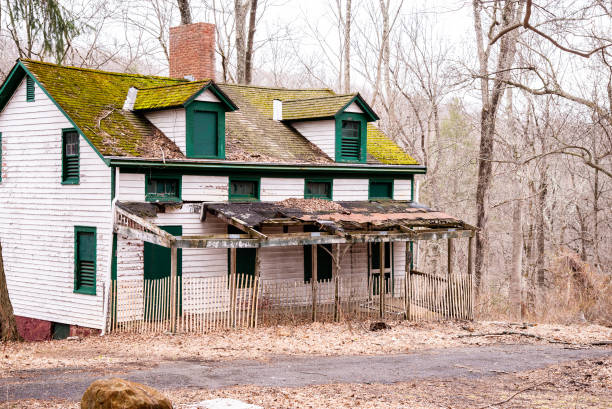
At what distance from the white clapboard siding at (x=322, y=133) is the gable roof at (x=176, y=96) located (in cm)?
441

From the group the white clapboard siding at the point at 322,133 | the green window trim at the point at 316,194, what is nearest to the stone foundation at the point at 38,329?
the green window trim at the point at 316,194

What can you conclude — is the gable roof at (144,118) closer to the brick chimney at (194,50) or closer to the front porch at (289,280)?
the brick chimney at (194,50)

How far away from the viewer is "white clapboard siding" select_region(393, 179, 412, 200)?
25.9m

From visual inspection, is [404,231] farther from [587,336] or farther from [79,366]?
[79,366]

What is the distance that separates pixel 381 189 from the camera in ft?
84.3

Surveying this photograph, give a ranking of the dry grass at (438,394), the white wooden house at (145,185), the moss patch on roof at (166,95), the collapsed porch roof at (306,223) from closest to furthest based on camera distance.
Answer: the dry grass at (438,394), the collapsed porch roof at (306,223), the white wooden house at (145,185), the moss patch on roof at (166,95)

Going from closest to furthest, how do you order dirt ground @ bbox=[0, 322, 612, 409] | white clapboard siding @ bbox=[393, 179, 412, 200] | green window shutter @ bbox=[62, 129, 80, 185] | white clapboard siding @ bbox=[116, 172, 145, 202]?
dirt ground @ bbox=[0, 322, 612, 409]
white clapboard siding @ bbox=[116, 172, 145, 202]
green window shutter @ bbox=[62, 129, 80, 185]
white clapboard siding @ bbox=[393, 179, 412, 200]

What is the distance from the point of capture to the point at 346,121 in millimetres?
24594

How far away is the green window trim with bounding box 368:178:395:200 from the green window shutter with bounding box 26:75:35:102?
11.6m

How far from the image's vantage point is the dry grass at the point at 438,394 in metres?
10.5

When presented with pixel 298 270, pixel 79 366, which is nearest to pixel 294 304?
pixel 298 270

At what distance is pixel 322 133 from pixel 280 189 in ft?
Result: 10.5

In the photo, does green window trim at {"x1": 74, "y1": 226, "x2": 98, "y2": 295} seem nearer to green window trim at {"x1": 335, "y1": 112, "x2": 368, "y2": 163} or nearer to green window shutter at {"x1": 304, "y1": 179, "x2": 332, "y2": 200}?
green window shutter at {"x1": 304, "y1": 179, "x2": 332, "y2": 200}

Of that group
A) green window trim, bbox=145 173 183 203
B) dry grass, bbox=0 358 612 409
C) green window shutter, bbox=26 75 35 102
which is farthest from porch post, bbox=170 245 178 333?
green window shutter, bbox=26 75 35 102
